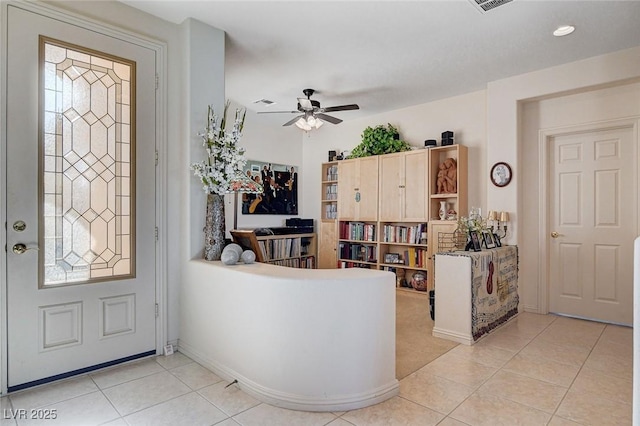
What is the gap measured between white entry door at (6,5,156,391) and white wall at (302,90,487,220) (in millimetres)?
3535

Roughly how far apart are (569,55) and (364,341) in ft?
11.8

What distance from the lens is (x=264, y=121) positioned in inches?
231

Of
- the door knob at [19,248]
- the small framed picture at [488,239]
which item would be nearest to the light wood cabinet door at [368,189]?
the small framed picture at [488,239]

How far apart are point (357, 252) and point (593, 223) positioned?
123 inches

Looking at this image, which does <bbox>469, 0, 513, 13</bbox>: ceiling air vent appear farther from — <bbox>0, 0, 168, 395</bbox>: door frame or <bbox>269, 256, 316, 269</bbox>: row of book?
<bbox>269, 256, 316, 269</bbox>: row of book

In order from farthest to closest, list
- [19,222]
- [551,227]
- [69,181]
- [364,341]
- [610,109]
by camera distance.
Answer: [551,227] → [610,109] → [69,181] → [19,222] → [364,341]

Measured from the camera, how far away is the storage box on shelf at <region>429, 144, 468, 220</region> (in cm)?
460

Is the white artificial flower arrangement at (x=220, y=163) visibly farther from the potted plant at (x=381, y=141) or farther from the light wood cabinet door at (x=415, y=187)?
the potted plant at (x=381, y=141)

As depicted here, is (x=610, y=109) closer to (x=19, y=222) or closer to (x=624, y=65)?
(x=624, y=65)

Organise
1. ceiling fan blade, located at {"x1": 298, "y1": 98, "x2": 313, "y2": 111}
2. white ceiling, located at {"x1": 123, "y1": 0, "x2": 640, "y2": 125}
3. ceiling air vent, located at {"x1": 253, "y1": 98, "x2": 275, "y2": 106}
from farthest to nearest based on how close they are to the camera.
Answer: ceiling air vent, located at {"x1": 253, "y1": 98, "x2": 275, "y2": 106} < ceiling fan blade, located at {"x1": 298, "y1": 98, "x2": 313, "y2": 111} < white ceiling, located at {"x1": 123, "y1": 0, "x2": 640, "y2": 125}

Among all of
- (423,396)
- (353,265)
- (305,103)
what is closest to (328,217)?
(353,265)

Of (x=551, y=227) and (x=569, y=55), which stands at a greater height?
(x=569, y=55)

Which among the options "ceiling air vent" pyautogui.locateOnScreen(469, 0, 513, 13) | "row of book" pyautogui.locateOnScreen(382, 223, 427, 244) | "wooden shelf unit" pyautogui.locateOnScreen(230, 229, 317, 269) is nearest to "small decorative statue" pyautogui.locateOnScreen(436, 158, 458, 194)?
"row of book" pyautogui.locateOnScreen(382, 223, 427, 244)

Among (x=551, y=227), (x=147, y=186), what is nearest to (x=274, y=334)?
(x=147, y=186)
